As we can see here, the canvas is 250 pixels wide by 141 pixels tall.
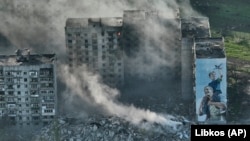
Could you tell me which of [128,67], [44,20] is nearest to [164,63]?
[128,67]

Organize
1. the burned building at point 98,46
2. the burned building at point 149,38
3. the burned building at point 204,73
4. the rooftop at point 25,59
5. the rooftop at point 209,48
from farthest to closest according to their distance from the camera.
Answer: the burned building at point 149,38, the burned building at point 98,46, the rooftop at point 25,59, the rooftop at point 209,48, the burned building at point 204,73

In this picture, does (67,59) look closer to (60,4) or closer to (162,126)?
(162,126)

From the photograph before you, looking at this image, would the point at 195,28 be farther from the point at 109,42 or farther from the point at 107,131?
the point at 107,131

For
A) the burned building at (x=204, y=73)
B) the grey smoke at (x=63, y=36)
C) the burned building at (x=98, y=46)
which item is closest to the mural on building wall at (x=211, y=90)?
the burned building at (x=204, y=73)

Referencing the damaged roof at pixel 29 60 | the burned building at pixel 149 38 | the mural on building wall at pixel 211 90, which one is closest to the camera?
the mural on building wall at pixel 211 90

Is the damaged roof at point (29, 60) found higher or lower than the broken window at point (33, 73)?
higher

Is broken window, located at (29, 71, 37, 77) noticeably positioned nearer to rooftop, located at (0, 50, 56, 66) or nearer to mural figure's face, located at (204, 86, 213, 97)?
→ rooftop, located at (0, 50, 56, 66)

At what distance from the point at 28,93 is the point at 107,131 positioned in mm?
11356

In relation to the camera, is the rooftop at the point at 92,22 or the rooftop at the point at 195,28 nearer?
the rooftop at the point at 92,22

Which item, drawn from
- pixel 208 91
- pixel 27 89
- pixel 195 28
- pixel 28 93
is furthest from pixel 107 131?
pixel 195 28

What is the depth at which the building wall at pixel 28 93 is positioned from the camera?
84625mm

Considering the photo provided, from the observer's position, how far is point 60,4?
122 metres

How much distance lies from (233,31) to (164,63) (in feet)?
109

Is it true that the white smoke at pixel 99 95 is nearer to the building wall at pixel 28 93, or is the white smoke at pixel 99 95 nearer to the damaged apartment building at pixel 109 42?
the damaged apartment building at pixel 109 42
